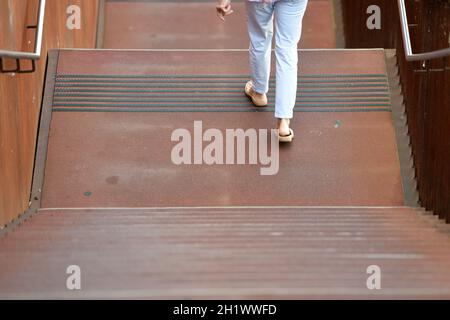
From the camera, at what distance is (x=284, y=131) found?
5250mm

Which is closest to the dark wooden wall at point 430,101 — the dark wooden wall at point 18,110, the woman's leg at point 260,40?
the woman's leg at point 260,40

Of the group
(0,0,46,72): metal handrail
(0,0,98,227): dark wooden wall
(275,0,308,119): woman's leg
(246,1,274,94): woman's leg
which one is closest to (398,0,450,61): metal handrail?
(275,0,308,119): woman's leg

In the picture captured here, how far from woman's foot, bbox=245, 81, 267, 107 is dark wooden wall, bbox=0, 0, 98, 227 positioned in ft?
4.23

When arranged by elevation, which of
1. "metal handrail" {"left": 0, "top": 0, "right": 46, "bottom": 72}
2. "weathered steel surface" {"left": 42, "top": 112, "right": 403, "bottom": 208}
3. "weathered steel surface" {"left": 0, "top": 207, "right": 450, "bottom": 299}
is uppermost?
"metal handrail" {"left": 0, "top": 0, "right": 46, "bottom": 72}

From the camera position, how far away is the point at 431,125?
4910 mm

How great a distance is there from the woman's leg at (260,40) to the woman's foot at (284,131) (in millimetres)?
318

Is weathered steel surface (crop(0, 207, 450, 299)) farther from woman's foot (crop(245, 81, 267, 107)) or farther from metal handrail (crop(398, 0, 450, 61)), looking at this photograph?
woman's foot (crop(245, 81, 267, 107))

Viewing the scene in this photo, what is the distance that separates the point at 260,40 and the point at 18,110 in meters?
1.41

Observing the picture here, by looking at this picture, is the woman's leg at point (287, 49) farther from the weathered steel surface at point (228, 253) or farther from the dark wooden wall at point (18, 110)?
the dark wooden wall at point (18, 110)

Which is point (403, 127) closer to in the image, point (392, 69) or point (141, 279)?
point (392, 69)

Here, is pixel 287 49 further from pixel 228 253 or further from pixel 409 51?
pixel 228 253

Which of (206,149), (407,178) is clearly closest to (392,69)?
(407,178)

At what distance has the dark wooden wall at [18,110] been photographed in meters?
4.51

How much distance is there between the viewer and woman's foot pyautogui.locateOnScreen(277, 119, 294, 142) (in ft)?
17.2
